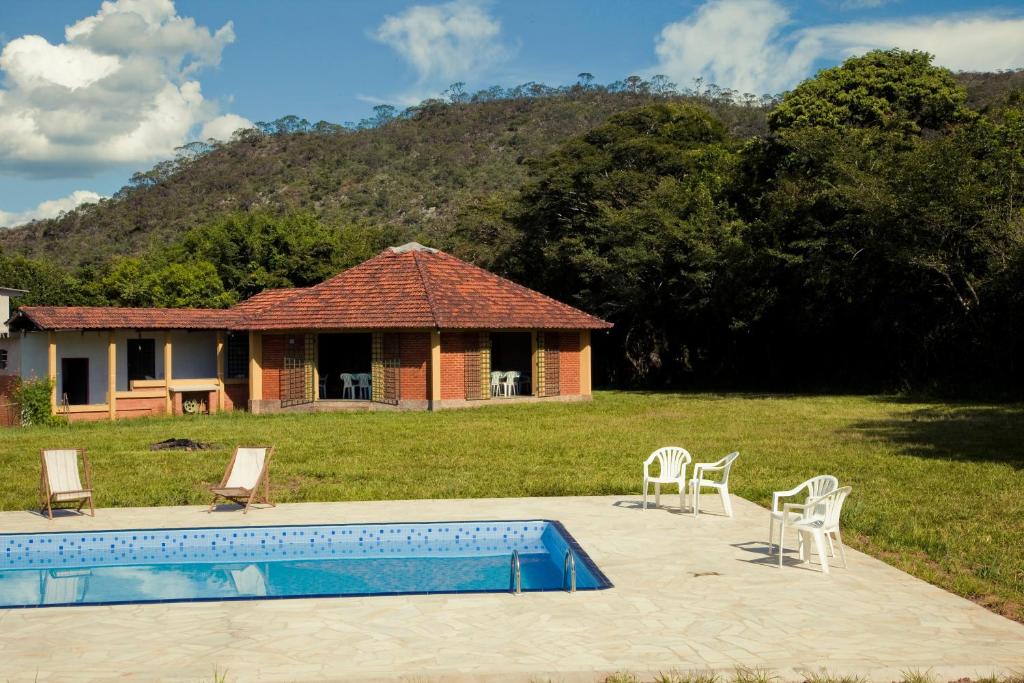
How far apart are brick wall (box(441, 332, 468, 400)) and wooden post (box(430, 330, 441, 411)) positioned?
321 mm

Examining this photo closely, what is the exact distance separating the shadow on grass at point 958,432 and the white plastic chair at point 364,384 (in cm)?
1403

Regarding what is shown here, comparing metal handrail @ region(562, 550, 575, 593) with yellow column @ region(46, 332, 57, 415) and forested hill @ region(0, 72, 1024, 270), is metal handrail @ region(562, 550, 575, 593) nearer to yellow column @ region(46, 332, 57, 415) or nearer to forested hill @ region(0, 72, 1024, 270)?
yellow column @ region(46, 332, 57, 415)

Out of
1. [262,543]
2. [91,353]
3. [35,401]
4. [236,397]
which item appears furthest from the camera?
[236,397]

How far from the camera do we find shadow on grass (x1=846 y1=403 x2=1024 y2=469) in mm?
16406

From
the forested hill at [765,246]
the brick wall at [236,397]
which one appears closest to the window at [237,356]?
the brick wall at [236,397]

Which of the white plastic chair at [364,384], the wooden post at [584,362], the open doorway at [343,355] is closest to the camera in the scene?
the white plastic chair at [364,384]

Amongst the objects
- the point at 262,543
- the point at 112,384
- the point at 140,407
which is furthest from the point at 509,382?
the point at 262,543

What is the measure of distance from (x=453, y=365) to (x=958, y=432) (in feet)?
44.1

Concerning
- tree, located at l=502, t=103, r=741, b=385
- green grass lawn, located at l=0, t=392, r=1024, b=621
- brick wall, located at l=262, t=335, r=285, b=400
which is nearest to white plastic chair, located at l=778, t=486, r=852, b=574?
green grass lawn, located at l=0, t=392, r=1024, b=621

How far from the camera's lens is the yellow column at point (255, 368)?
27.8m

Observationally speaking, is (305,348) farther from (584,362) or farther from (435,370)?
(584,362)

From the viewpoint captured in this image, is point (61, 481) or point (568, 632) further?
point (61, 481)

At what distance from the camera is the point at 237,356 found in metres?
29.9

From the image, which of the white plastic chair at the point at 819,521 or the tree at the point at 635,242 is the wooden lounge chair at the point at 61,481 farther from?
the tree at the point at 635,242
